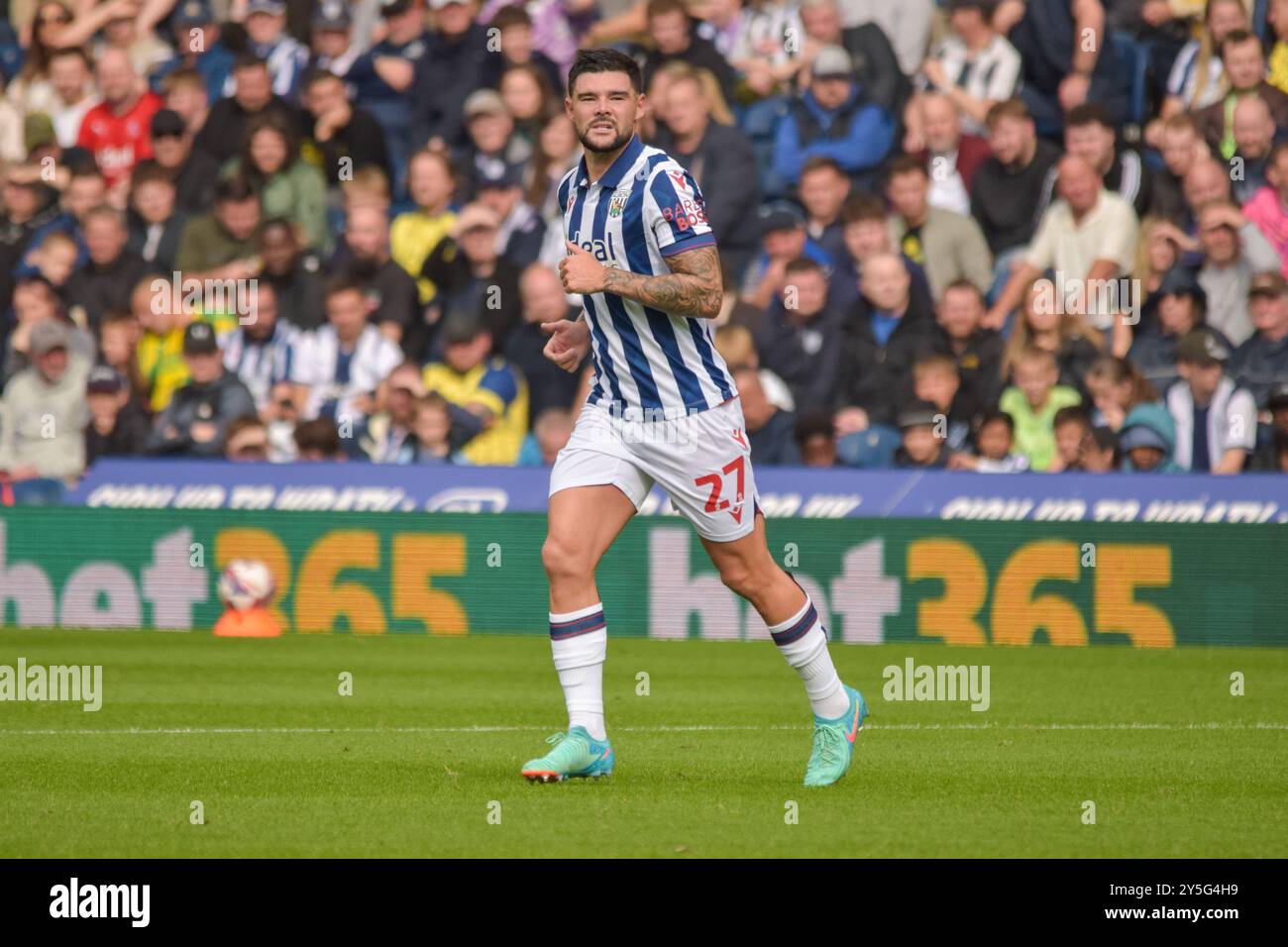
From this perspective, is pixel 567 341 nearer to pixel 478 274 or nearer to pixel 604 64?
pixel 604 64

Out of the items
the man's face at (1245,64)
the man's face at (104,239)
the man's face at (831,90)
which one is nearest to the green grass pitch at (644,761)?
the man's face at (1245,64)

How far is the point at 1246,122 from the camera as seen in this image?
15.7 metres

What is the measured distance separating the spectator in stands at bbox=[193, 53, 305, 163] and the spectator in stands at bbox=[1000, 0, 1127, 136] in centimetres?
626

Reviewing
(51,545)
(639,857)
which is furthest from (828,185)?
(639,857)

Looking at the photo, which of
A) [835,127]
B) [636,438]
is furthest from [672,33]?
[636,438]

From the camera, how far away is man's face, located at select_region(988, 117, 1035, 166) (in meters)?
16.0

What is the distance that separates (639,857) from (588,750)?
167cm

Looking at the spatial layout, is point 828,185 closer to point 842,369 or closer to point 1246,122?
point 842,369

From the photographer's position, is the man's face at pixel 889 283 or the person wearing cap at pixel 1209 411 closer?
the person wearing cap at pixel 1209 411

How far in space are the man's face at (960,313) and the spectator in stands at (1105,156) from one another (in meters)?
1.33

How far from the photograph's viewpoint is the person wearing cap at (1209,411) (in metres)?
14.7

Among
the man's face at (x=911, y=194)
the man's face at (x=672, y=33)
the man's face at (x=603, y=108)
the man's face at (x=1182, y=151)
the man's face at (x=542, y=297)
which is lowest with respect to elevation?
the man's face at (x=542, y=297)

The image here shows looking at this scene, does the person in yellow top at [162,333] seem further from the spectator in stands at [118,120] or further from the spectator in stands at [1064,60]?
the spectator in stands at [1064,60]

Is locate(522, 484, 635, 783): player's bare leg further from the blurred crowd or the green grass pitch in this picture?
the blurred crowd
